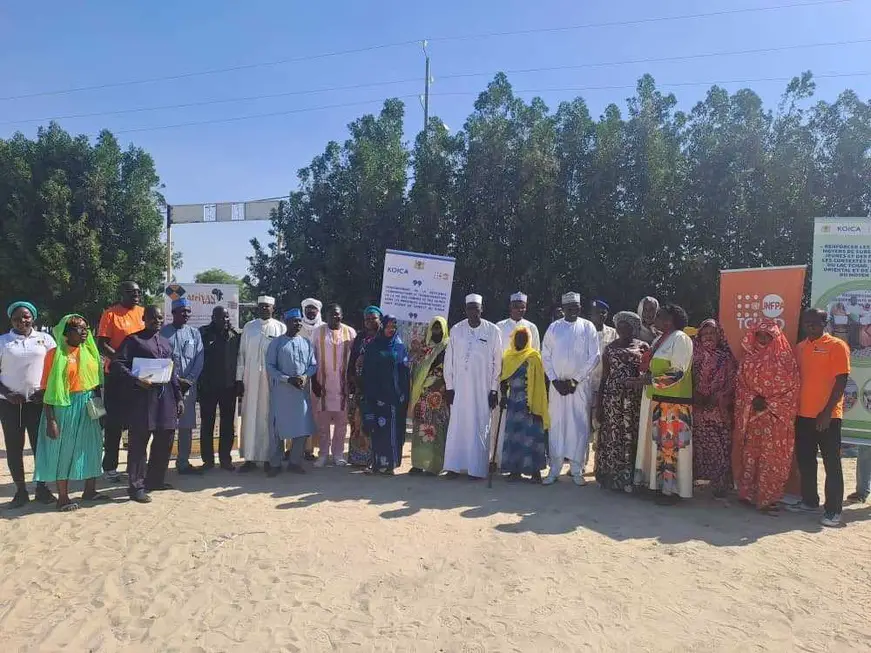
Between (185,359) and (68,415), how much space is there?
1295mm

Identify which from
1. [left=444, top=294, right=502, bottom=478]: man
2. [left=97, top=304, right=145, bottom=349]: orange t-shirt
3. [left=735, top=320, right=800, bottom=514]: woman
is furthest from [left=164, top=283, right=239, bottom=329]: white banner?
[left=735, top=320, right=800, bottom=514]: woman

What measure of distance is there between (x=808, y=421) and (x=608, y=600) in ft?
9.40

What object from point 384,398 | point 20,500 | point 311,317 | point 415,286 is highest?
point 415,286

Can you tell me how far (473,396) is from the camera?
21.7ft

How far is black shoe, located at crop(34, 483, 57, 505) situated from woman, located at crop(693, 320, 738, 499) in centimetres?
577

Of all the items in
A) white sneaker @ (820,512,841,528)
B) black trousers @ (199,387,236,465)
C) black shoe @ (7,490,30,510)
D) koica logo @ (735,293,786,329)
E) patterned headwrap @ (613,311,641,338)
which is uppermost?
koica logo @ (735,293,786,329)

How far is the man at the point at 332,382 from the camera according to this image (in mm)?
7223

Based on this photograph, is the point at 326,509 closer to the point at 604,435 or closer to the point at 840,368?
the point at 604,435

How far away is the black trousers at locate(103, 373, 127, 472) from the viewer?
5781 mm

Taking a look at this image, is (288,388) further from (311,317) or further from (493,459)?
(493,459)

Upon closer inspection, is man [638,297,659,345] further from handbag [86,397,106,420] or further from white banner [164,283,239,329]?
white banner [164,283,239,329]

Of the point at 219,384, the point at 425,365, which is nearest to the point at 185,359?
the point at 219,384

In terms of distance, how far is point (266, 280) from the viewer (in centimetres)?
1784

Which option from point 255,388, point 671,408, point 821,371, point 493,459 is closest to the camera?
point 821,371
